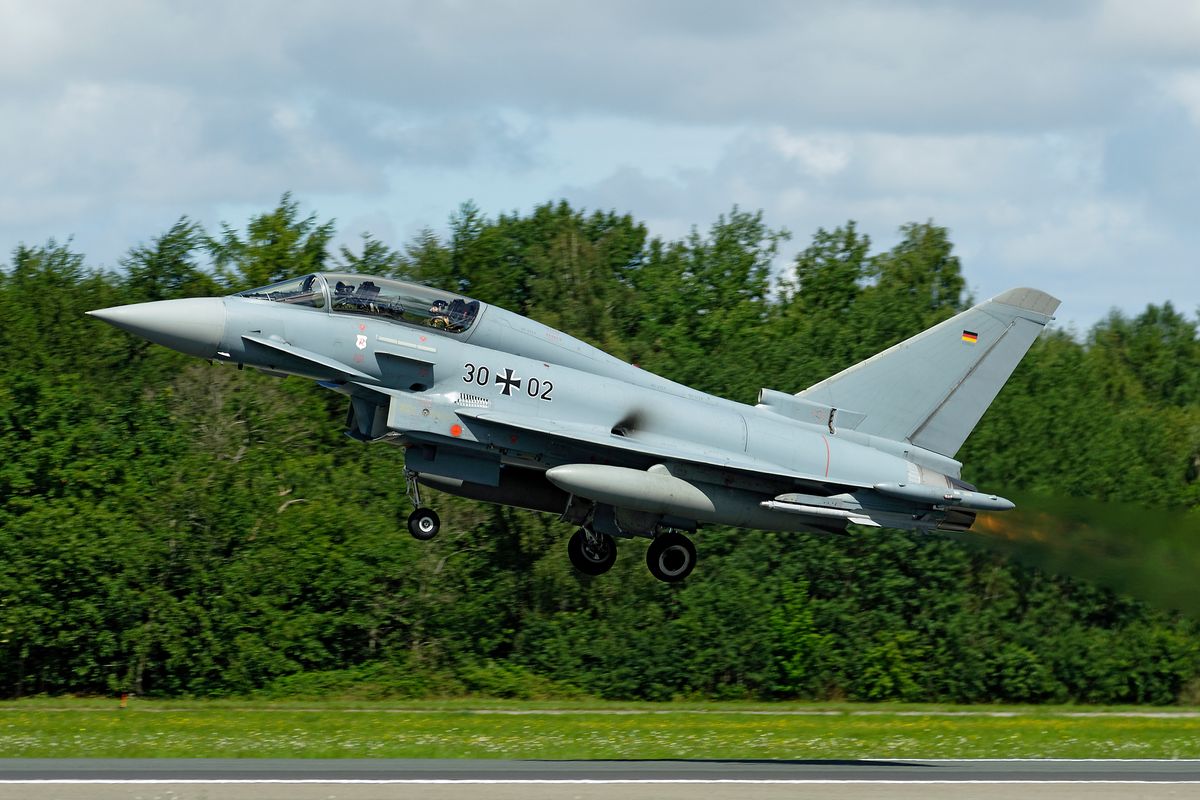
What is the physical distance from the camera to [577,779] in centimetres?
2039

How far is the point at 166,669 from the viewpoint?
37.0 m

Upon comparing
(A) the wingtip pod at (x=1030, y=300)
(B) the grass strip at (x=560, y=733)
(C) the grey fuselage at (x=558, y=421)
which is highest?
(A) the wingtip pod at (x=1030, y=300)

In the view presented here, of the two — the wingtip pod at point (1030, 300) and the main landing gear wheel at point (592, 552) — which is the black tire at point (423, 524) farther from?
the wingtip pod at point (1030, 300)

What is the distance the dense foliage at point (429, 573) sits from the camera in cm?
3700

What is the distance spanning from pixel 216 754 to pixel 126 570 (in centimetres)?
1468

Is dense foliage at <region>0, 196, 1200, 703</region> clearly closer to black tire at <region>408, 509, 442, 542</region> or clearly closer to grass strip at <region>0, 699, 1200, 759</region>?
grass strip at <region>0, 699, 1200, 759</region>

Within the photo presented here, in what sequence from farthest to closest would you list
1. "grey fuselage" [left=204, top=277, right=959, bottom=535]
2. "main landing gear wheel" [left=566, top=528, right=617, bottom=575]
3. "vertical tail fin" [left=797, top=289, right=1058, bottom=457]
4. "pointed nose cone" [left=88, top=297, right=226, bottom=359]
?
1. "vertical tail fin" [left=797, top=289, right=1058, bottom=457]
2. "main landing gear wheel" [left=566, top=528, right=617, bottom=575]
3. "grey fuselage" [left=204, top=277, right=959, bottom=535]
4. "pointed nose cone" [left=88, top=297, right=226, bottom=359]

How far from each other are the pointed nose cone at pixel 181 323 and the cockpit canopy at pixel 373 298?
2.26ft

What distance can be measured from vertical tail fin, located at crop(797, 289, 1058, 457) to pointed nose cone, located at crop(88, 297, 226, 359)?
30.0 ft

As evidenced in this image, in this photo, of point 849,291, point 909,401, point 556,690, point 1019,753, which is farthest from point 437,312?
point 849,291

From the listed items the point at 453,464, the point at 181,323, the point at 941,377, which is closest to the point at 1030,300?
the point at 941,377

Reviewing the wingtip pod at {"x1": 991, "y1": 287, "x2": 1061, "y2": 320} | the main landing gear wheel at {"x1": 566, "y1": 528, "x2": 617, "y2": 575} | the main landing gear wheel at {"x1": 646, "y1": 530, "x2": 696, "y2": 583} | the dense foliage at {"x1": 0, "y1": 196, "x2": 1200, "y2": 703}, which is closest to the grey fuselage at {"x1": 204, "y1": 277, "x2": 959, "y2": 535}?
the main landing gear wheel at {"x1": 646, "y1": 530, "x2": 696, "y2": 583}

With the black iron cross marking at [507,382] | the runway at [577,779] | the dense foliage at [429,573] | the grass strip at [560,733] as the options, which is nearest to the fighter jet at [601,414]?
the black iron cross marking at [507,382]

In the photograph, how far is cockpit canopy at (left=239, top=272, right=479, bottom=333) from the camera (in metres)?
20.7
